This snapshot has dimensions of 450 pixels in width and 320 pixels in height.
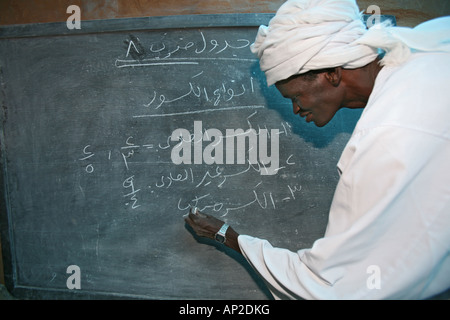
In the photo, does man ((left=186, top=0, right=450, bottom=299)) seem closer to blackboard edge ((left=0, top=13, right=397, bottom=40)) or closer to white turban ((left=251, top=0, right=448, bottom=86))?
white turban ((left=251, top=0, right=448, bottom=86))

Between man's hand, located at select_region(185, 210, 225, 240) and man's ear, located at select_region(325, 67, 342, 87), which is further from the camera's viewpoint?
man's hand, located at select_region(185, 210, 225, 240)

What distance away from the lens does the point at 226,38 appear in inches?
62.0

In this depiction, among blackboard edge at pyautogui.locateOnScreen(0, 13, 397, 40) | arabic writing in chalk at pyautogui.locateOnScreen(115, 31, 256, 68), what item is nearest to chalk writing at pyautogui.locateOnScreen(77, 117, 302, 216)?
arabic writing in chalk at pyautogui.locateOnScreen(115, 31, 256, 68)

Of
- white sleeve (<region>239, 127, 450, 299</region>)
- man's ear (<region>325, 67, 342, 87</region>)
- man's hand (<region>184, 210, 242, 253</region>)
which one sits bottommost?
man's hand (<region>184, 210, 242, 253</region>)

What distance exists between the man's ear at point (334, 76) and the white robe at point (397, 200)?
0.16 metres

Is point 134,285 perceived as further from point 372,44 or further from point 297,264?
point 372,44

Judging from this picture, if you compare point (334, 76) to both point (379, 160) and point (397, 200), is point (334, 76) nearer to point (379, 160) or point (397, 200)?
point (379, 160)

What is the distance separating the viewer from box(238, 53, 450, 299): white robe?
866 mm

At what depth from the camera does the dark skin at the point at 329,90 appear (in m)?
1.09

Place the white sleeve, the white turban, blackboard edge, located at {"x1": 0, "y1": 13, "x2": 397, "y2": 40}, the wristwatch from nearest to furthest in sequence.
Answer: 1. the white sleeve
2. the white turban
3. the wristwatch
4. blackboard edge, located at {"x1": 0, "y1": 13, "x2": 397, "y2": 40}

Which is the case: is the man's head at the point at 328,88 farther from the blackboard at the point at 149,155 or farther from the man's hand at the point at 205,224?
the man's hand at the point at 205,224

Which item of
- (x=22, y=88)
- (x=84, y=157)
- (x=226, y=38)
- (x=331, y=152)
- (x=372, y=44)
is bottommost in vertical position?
(x=84, y=157)

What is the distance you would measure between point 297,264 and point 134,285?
959 mm
